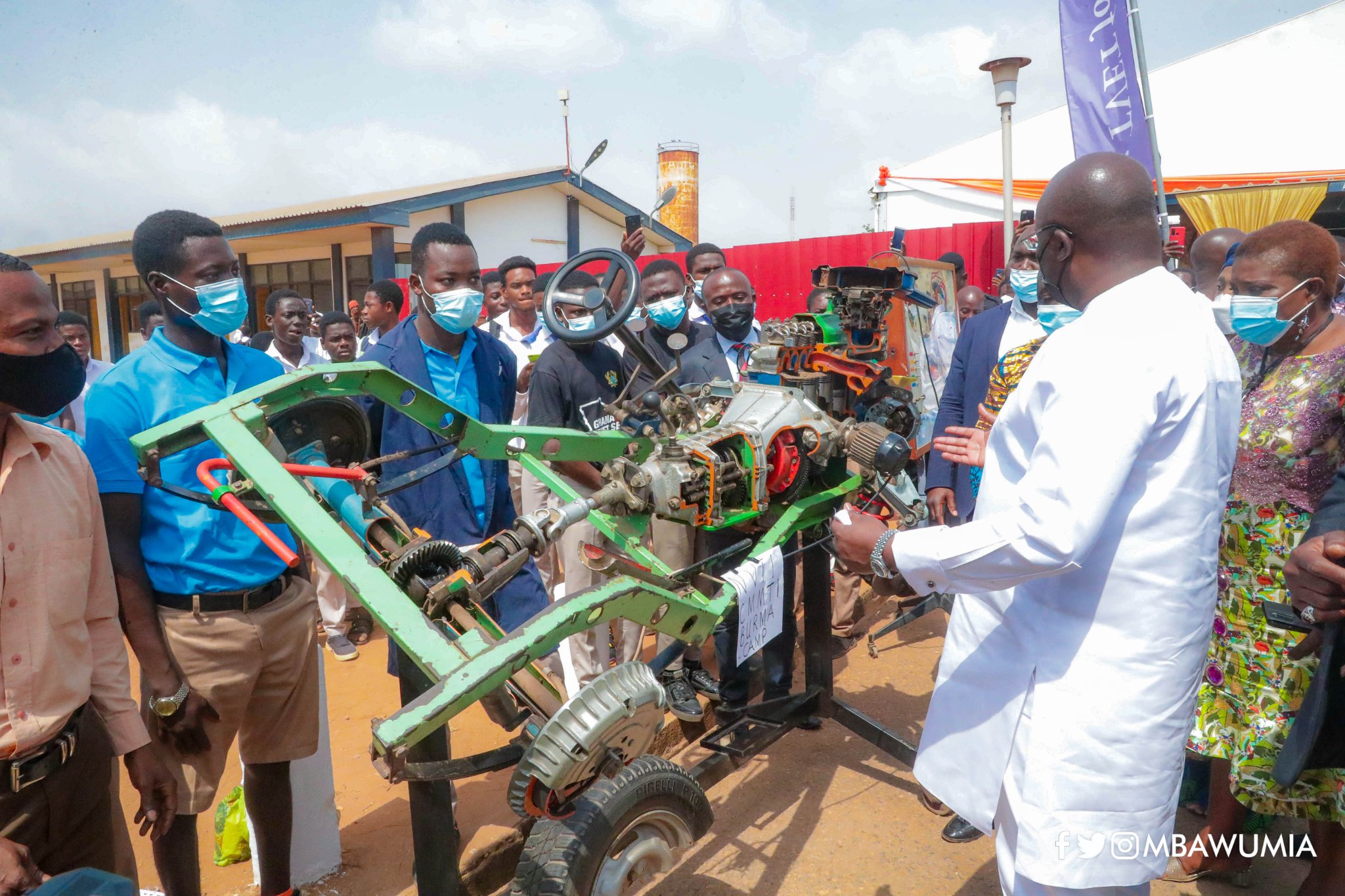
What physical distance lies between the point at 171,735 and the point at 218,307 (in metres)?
1.35

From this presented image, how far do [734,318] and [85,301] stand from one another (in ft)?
71.1

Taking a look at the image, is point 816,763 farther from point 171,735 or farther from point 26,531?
point 26,531

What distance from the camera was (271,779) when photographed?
9.29ft

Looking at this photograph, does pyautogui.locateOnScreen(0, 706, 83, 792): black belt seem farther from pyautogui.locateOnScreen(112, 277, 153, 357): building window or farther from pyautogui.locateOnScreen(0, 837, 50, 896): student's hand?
pyautogui.locateOnScreen(112, 277, 153, 357): building window

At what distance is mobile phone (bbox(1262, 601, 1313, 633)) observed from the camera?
8.20 ft

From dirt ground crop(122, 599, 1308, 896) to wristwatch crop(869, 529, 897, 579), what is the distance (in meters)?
1.70

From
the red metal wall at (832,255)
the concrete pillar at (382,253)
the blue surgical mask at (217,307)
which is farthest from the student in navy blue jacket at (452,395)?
the concrete pillar at (382,253)

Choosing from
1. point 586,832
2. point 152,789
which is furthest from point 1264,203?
point 152,789

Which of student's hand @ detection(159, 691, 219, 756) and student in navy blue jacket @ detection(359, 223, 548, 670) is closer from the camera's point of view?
student's hand @ detection(159, 691, 219, 756)

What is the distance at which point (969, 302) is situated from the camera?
783 centimetres

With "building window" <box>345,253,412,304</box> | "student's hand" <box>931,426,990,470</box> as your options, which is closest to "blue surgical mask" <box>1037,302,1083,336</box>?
"student's hand" <box>931,426,990,470</box>

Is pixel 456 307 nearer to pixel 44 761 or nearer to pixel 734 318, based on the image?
pixel 44 761

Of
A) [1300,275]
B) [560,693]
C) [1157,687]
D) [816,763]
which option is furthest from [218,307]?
[1300,275]

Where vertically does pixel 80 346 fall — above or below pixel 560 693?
above
